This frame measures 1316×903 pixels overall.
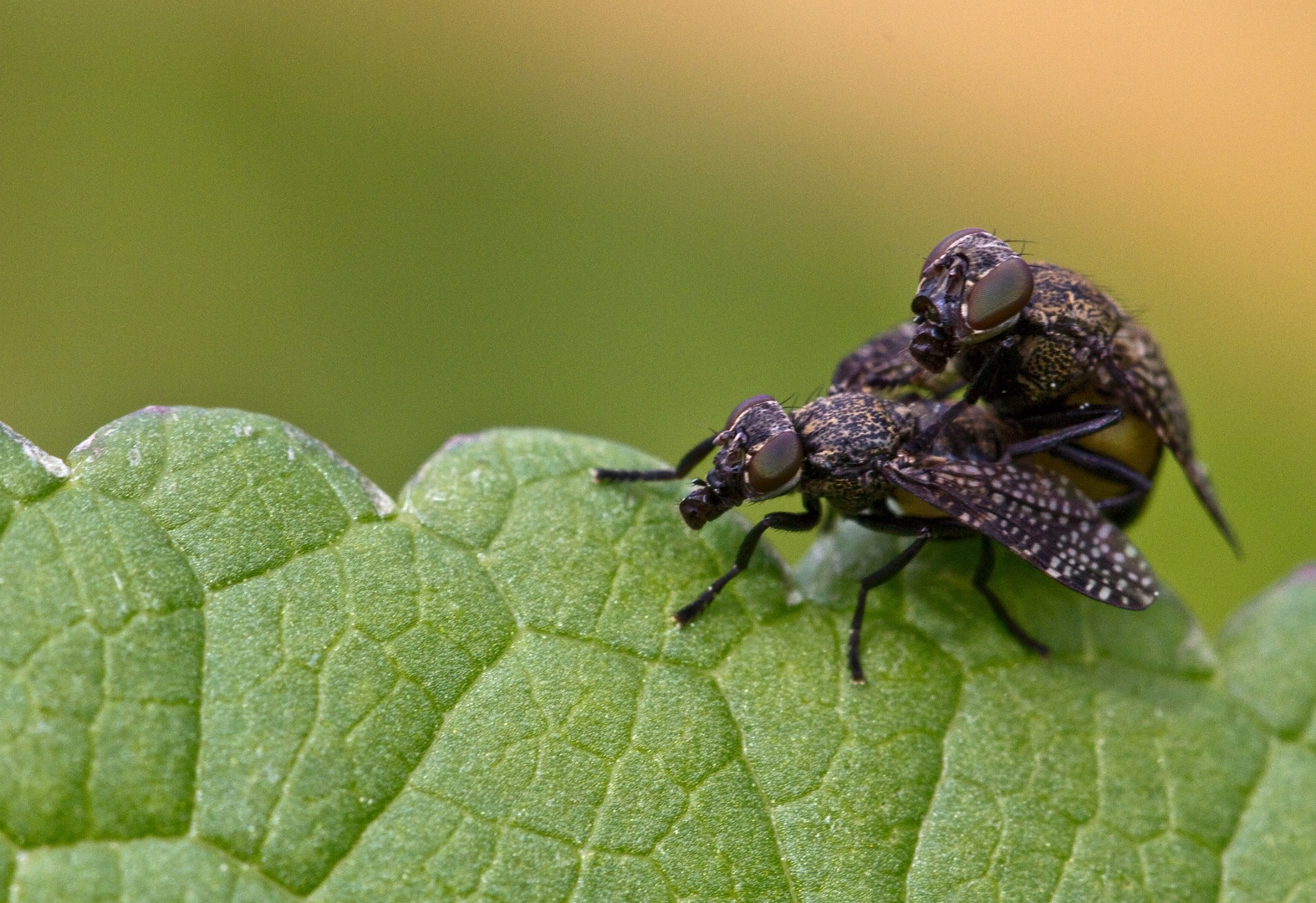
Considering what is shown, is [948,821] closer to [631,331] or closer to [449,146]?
[631,331]

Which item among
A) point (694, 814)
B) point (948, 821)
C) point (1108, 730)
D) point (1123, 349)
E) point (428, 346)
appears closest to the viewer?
point (694, 814)

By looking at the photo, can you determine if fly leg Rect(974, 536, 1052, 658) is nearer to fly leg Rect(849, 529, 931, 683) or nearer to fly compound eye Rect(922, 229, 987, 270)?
fly leg Rect(849, 529, 931, 683)

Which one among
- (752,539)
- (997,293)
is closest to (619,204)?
(997,293)

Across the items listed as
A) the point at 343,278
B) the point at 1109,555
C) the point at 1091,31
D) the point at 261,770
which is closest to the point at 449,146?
the point at 343,278

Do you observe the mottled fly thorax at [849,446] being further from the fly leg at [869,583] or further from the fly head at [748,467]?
the fly leg at [869,583]

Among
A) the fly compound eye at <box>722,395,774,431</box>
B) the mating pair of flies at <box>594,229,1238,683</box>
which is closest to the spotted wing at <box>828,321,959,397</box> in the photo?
the mating pair of flies at <box>594,229,1238,683</box>

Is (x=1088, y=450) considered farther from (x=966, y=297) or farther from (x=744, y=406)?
(x=744, y=406)

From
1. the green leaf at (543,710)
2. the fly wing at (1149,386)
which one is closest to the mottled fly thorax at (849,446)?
the green leaf at (543,710)
